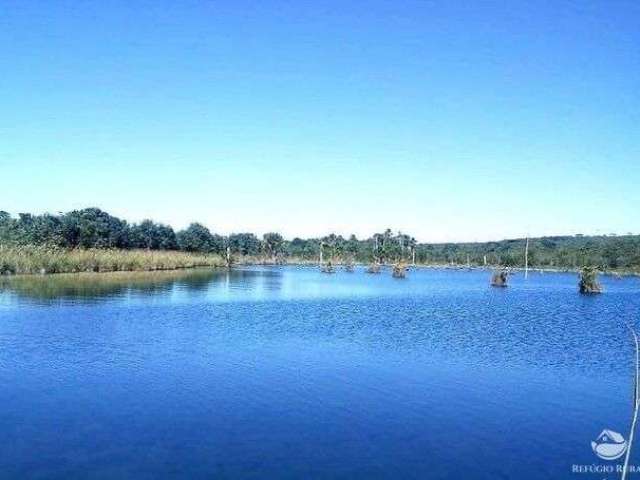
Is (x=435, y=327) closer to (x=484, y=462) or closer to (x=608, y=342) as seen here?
(x=608, y=342)

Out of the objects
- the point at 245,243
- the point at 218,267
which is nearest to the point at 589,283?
the point at 218,267

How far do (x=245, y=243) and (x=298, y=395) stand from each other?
11240cm

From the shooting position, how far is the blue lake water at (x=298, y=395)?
391 inches

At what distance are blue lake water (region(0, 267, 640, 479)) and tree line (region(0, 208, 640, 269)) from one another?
3933 centimetres

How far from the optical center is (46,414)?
12.0m

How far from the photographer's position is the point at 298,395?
14047 mm

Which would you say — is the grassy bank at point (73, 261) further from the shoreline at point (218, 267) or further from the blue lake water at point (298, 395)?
the blue lake water at point (298, 395)

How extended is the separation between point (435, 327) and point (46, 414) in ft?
58.0

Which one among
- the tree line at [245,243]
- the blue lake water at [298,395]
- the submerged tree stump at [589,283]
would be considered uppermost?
the tree line at [245,243]

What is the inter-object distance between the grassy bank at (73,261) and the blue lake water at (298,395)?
20.4 m

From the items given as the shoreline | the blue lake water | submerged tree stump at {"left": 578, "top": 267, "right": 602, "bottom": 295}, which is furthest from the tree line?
submerged tree stump at {"left": 578, "top": 267, "right": 602, "bottom": 295}

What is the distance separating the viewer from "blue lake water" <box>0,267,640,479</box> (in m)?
9.93

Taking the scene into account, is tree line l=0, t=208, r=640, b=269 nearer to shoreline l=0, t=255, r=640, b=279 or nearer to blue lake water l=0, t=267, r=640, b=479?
shoreline l=0, t=255, r=640, b=279

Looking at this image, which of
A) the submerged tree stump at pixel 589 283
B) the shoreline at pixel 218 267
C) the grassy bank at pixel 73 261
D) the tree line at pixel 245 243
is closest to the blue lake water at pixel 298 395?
the grassy bank at pixel 73 261
